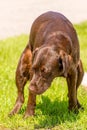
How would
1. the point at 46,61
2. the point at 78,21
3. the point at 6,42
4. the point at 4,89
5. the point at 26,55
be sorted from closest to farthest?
the point at 46,61 → the point at 26,55 → the point at 4,89 → the point at 6,42 → the point at 78,21

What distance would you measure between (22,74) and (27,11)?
24.2 feet

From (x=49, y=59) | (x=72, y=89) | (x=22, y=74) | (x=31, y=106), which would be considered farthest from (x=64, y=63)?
(x=22, y=74)

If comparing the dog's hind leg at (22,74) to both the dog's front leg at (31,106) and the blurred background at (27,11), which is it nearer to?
the dog's front leg at (31,106)

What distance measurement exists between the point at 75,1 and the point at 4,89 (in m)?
8.08

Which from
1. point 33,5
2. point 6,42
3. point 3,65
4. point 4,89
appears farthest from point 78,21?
point 4,89

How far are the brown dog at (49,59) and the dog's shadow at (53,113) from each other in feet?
0.49

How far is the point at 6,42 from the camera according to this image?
11078mm

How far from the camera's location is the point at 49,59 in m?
5.94

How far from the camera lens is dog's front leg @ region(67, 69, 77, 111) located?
649 centimetres

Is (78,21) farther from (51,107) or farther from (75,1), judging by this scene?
(51,107)

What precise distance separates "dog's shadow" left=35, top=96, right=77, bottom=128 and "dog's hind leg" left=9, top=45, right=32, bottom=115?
265mm

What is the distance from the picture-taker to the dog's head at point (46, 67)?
19.4ft

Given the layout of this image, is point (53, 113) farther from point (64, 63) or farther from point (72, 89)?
point (64, 63)

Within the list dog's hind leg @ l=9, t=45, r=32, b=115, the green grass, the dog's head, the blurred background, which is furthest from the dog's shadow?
the blurred background
